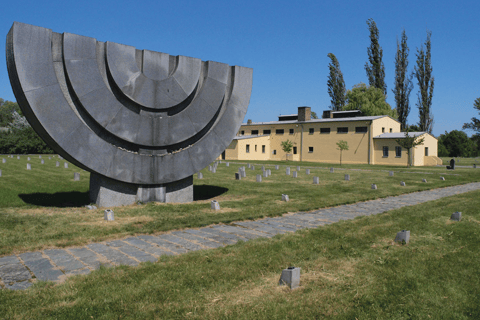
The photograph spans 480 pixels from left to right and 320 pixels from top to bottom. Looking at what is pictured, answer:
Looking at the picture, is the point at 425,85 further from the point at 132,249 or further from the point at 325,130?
the point at 132,249

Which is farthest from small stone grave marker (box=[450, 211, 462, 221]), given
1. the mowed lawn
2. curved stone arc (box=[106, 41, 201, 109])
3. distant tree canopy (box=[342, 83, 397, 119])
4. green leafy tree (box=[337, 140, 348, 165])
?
distant tree canopy (box=[342, 83, 397, 119])

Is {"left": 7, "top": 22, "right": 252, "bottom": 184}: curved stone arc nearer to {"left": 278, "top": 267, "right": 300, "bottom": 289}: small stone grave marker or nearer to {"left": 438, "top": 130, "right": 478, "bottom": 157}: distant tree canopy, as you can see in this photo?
{"left": 278, "top": 267, "right": 300, "bottom": 289}: small stone grave marker

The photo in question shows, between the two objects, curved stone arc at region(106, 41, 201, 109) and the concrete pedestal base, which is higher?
curved stone arc at region(106, 41, 201, 109)

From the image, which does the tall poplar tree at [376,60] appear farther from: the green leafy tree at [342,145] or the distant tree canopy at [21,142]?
the distant tree canopy at [21,142]

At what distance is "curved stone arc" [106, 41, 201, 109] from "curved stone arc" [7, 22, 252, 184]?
1.53 m

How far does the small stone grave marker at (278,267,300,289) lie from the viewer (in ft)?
14.6

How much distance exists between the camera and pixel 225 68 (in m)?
12.3

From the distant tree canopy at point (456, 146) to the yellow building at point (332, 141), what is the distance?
3478 cm

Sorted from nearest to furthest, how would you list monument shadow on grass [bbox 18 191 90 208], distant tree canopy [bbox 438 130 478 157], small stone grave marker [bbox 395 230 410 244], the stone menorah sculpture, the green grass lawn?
the green grass lawn
small stone grave marker [bbox 395 230 410 244]
the stone menorah sculpture
monument shadow on grass [bbox 18 191 90 208]
distant tree canopy [bbox 438 130 478 157]

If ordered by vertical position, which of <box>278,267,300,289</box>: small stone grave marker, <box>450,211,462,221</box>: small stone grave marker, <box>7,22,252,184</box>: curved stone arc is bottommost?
<box>278,267,300,289</box>: small stone grave marker

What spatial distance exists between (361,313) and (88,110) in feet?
27.6

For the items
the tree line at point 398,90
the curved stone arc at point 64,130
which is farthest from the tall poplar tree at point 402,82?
the curved stone arc at point 64,130

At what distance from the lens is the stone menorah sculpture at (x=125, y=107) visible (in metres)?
8.91

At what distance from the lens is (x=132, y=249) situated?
6129mm
